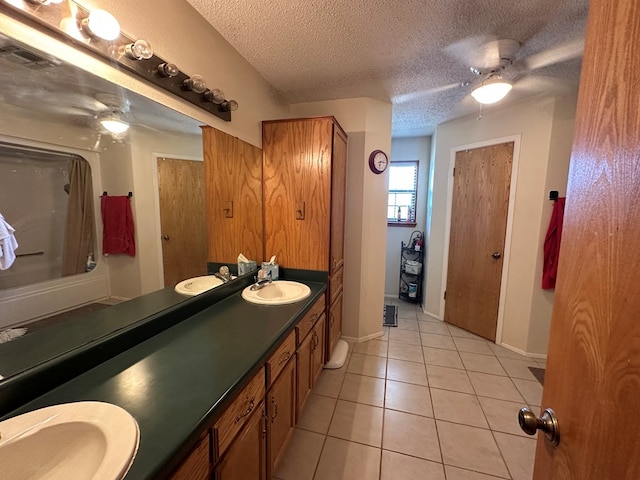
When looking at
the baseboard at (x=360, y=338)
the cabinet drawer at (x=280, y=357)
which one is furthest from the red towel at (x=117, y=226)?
the baseboard at (x=360, y=338)

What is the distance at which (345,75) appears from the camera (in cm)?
217

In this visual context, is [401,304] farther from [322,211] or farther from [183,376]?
[183,376]

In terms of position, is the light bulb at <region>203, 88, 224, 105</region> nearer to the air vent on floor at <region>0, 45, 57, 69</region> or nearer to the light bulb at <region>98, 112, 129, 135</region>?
the light bulb at <region>98, 112, 129, 135</region>

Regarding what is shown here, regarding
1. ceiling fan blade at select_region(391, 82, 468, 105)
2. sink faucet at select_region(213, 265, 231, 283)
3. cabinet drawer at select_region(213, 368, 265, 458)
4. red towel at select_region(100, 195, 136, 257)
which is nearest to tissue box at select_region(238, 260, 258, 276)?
sink faucet at select_region(213, 265, 231, 283)

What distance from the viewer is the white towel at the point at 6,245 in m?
0.80

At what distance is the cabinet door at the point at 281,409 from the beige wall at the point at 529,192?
96.0 inches

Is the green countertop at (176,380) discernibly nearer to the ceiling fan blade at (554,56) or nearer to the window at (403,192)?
the ceiling fan blade at (554,56)

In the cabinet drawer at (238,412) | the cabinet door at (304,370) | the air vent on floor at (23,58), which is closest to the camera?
the air vent on floor at (23,58)

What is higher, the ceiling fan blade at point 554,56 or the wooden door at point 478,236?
the ceiling fan blade at point 554,56

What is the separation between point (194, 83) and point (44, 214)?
927 millimetres

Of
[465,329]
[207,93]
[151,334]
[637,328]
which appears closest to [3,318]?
[151,334]

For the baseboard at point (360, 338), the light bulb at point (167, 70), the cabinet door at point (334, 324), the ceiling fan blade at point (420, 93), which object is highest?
the ceiling fan blade at point (420, 93)

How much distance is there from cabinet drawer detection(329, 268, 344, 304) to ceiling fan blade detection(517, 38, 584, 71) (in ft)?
6.90

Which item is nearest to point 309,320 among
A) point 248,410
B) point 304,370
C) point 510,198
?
point 304,370
